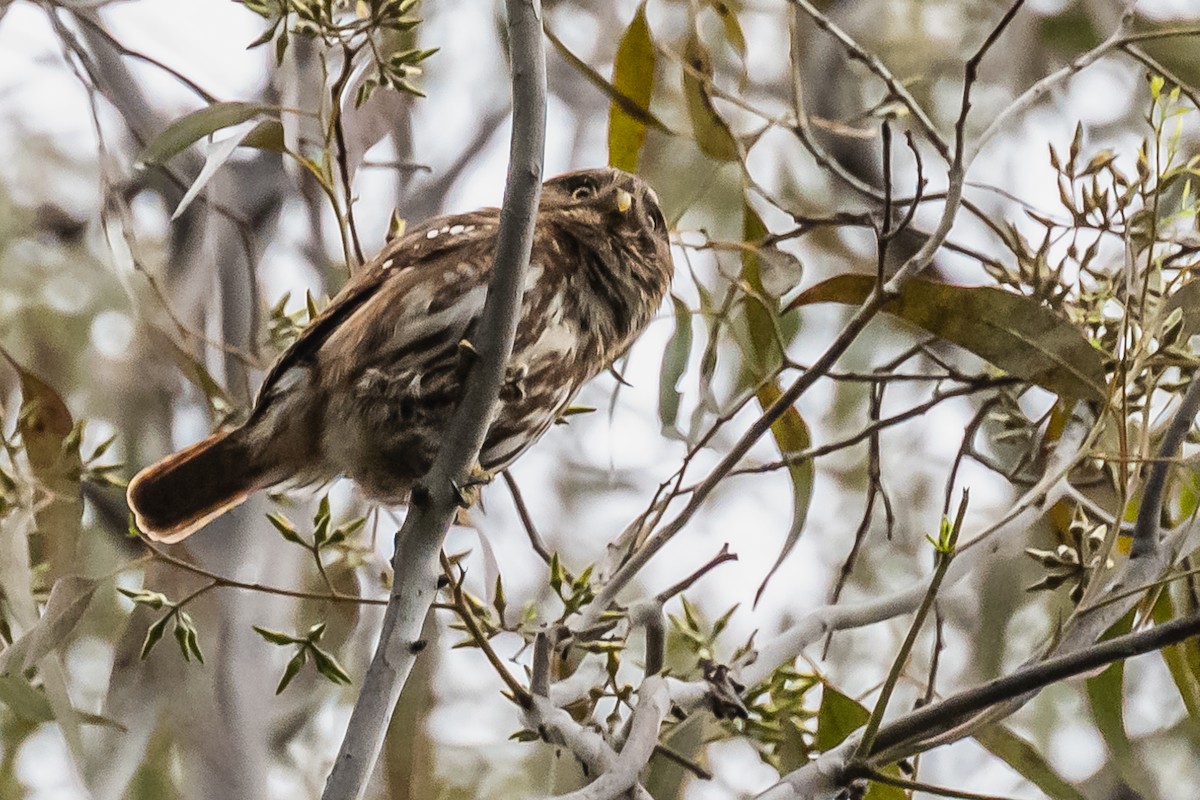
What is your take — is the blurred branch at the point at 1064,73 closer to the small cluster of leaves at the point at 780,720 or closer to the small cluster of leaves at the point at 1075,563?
the small cluster of leaves at the point at 1075,563

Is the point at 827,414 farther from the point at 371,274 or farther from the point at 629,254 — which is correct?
the point at 371,274

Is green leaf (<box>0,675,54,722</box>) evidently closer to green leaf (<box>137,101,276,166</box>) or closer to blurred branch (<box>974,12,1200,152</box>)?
green leaf (<box>137,101,276,166</box>)

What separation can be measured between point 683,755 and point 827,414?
6.35 feet

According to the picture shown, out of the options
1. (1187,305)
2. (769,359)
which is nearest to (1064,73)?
(1187,305)

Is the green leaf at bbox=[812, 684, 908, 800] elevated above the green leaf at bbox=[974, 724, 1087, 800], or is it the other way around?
the green leaf at bbox=[812, 684, 908, 800]

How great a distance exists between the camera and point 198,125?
2.17m

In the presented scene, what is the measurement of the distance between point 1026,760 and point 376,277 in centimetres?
119

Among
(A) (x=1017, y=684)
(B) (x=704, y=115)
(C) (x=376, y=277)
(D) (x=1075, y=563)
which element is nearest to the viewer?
(A) (x=1017, y=684)

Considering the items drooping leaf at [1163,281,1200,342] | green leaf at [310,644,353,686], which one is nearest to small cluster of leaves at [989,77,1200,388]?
drooping leaf at [1163,281,1200,342]

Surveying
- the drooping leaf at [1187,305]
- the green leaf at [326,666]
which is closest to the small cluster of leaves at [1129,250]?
the drooping leaf at [1187,305]

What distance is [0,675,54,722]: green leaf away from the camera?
83.0 inches

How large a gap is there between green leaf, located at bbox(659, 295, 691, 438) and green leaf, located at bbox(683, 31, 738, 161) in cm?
26

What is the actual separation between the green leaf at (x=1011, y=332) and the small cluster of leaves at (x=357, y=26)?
75 centimetres

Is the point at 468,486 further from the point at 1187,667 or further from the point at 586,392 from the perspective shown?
the point at 586,392
